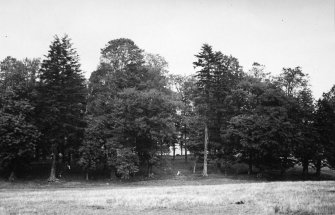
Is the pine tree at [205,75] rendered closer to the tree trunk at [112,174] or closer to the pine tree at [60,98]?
the tree trunk at [112,174]

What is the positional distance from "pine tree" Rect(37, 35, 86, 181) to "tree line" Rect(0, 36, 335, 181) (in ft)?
0.48

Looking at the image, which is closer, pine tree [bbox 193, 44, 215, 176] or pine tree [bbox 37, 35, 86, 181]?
pine tree [bbox 37, 35, 86, 181]

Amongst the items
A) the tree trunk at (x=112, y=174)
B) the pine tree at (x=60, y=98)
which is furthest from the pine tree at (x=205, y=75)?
the pine tree at (x=60, y=98)

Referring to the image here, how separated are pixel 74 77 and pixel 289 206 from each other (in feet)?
136

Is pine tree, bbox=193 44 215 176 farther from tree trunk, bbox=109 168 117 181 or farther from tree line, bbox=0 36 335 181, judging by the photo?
tree trunk, bbox=109 168 117 181

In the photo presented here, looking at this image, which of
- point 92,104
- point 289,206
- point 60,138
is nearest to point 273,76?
point 92,104

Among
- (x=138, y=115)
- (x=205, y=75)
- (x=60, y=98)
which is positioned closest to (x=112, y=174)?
(x=138, y=115)

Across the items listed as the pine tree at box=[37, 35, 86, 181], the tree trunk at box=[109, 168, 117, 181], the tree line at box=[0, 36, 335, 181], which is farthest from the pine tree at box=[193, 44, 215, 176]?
the pine tree at box=[37, 35, 86, 181]

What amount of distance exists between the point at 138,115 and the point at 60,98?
11679 mm

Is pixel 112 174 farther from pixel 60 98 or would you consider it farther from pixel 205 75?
pixel 205 75

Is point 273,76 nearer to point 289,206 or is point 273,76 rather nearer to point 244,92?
point 244,92

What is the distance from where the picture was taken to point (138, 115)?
52.6 meters

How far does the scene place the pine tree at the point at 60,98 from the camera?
4934 cm

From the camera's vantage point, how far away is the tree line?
4962 centimetres
